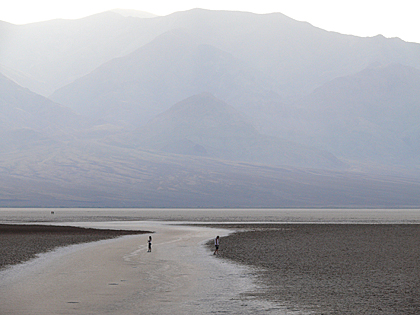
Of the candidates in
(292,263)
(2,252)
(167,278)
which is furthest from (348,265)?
(2,252)

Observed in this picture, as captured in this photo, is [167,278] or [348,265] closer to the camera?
[167,278]

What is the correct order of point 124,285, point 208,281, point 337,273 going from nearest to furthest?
1. point 124,285
2. point 208,281
3. point 337,273

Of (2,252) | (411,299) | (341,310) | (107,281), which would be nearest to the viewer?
(341,310)

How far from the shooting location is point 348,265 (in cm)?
4034

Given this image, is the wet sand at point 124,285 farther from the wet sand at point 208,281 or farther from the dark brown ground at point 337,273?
the dark brown ground at point 337,273

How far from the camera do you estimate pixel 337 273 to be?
119 feet

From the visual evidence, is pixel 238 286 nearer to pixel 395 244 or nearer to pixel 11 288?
pixel 11 288

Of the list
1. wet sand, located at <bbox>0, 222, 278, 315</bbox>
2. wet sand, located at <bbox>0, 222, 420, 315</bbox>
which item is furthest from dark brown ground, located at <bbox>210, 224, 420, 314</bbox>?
wet sand, located at <bbox>0, 222, 278, 315</bbox>

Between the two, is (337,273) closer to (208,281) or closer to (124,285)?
(208,281)

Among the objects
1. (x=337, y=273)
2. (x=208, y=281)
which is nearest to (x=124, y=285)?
(x=208, y=281)

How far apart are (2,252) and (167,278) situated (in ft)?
66.2

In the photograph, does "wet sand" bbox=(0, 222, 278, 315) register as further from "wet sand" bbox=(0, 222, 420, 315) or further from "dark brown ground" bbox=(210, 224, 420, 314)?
"dark brown ground" bbox=(210, 224, 420, 314)

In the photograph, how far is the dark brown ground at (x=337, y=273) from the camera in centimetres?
2592

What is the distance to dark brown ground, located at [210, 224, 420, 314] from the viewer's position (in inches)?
1021
